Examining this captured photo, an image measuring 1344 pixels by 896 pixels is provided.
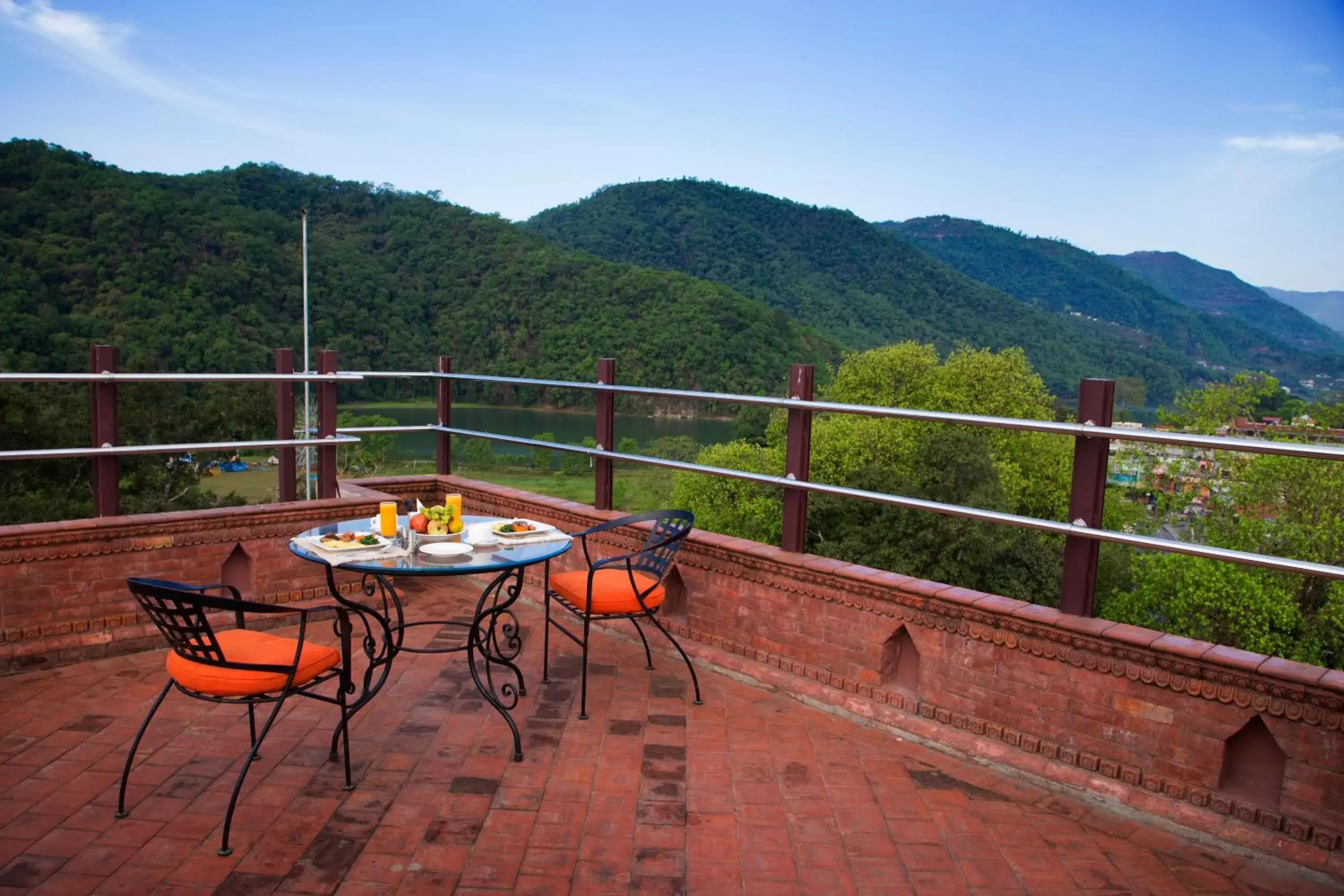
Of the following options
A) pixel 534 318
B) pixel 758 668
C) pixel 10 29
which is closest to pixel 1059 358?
pixel 534 318

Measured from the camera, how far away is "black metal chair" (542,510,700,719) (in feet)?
11.3

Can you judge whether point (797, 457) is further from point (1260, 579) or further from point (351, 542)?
point (1260, 579)

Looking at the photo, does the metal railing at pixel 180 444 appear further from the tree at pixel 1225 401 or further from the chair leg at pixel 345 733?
the tree at pixel 1225 401

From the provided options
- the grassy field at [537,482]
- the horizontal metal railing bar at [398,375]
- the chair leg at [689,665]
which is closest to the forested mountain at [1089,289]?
the grassy field at [537,482]

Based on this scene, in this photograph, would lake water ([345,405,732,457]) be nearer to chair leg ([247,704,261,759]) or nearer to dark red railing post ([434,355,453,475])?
dark red railing post ([434,355,453,475])

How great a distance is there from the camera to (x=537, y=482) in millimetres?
53094

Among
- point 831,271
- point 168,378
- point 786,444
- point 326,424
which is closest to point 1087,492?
point 786,444

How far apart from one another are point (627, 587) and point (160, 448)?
2203 mm

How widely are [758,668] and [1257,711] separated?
1.79 metres

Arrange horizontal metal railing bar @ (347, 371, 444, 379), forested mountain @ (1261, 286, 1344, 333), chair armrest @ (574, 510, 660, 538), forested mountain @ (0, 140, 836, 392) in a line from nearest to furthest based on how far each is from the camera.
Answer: chair armrest @ (574, 510, 660, 538)
horizontal metal railing bar @ (347, 371, 444, 379)
forested mountain @ (0, 140, 836, 392)
forested mountain @ (1261, 286, 1344, 333)

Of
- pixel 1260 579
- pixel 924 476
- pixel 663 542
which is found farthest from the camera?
pixel 924 476

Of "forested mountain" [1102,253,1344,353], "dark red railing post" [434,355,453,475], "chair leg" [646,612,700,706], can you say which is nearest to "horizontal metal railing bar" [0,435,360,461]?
"dark red railing post" [434,355,453,475]

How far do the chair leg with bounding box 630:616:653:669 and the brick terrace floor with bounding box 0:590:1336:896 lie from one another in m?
0.28

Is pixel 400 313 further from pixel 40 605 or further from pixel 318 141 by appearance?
pixel 40 605
